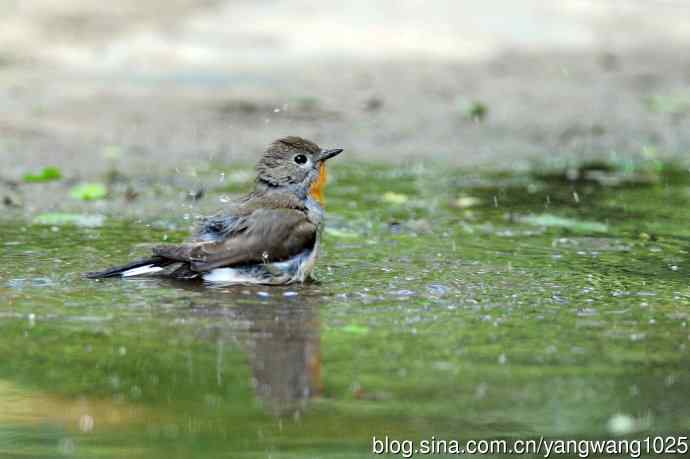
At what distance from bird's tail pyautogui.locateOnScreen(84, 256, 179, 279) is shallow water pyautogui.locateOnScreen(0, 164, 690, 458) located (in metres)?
0.07

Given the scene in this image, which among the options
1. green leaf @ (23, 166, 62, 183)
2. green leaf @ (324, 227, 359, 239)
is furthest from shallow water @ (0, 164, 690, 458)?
green leaf @ (23, 166, 62, 183)

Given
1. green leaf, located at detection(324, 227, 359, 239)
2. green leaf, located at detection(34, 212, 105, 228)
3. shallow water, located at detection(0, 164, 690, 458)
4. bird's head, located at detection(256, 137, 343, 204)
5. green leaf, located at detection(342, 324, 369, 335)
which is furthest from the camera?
green leaf, located at detection(34, 212, 105, 228)

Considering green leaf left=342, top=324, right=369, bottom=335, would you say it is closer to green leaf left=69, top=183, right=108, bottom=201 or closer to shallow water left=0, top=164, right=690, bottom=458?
shallow water left=0, top=164, right=690, bottom=458

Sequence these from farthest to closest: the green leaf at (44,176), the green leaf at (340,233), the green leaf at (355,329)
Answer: the green leaf at (44,176)
the green leaf at (340,233)
the green leaf at (355,329)

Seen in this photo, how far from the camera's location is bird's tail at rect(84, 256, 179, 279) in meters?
6.70

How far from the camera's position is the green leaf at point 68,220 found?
27.7 ft

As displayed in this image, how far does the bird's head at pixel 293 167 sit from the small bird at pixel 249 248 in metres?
0.13

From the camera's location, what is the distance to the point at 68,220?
8508 millimetres

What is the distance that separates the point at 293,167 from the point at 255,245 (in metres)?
0.76

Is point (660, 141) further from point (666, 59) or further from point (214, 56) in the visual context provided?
point (214, 56)

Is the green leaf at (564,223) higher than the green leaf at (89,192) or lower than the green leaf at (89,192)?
lower

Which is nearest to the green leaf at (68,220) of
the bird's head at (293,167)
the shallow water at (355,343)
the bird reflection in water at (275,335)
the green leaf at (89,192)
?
the shallow water at (355,343)

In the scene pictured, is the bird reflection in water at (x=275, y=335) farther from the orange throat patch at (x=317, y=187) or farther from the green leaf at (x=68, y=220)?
the green leaf at (x=68, y=220)

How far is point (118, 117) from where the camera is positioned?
12.3 m
